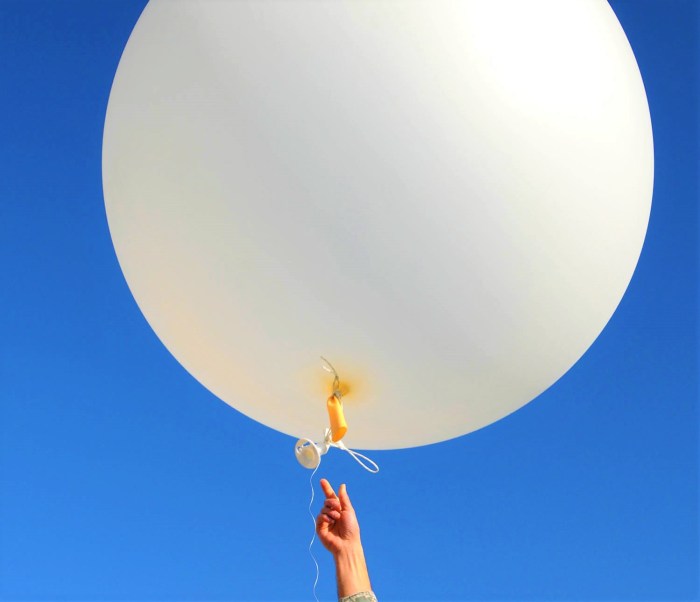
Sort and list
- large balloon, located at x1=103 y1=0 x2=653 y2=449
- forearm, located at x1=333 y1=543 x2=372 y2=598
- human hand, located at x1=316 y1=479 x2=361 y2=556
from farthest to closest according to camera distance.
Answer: human hand, located at x1=316 y1=479 x2=361 y2=556, forearm, located at x1=333 y1=543 x2=372 y2=598, large balloon, located at x1=103 y1=0 x2=653 y2=449

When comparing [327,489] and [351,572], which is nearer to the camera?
[351,572]

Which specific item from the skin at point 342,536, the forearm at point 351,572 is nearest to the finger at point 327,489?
the skin at point 342,536

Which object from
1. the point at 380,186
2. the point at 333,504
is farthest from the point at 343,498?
the point at 380,186

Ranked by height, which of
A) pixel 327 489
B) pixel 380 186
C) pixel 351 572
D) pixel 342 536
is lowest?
pixel 351 572

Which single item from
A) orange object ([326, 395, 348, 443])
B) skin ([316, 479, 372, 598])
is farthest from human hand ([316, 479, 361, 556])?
orange object ([326, 395, 348, 443])

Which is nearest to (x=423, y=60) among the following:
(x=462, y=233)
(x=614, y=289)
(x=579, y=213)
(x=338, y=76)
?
(x=338, y=76)

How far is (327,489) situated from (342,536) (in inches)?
5.4

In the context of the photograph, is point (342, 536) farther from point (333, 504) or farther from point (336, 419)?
point (336, 419)

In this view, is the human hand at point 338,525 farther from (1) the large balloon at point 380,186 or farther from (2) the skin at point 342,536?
(1) the large balloon at point 380,186

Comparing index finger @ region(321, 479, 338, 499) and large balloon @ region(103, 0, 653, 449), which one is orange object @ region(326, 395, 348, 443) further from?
index finger @ region(321, 479, 338, 499)

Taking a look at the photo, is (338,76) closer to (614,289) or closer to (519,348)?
(519,348)

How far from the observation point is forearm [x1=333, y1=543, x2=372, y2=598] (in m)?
2.34

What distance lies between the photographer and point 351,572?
2.39 metres

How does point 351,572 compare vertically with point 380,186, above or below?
below
